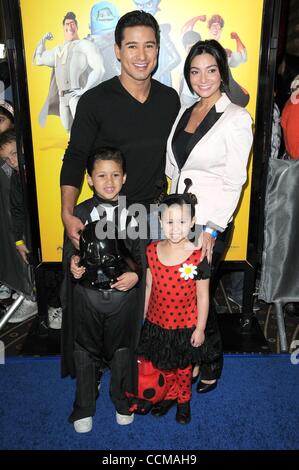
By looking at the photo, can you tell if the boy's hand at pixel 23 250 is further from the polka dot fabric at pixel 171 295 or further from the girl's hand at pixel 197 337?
the girl's hand at pixel 197 337

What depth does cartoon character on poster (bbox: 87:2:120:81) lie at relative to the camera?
7.55ft

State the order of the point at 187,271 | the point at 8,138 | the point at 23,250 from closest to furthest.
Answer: the point at 187,271, the point at 8,138, the point at 23,250

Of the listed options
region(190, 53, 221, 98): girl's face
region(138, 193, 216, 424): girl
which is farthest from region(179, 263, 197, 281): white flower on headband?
region(190, 53, 221, 98): girl's face

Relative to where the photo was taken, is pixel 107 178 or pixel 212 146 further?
pixel 212 146

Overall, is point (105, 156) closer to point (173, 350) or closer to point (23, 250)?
point (173, 350)

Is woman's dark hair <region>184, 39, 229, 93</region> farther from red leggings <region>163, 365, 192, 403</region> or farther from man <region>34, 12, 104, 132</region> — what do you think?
red leggings <region>163, 365, 192, 403</region>

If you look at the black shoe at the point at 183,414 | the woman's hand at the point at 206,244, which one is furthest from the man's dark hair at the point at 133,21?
the black shoe at the point at 183,414

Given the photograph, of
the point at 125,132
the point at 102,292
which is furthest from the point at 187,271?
the point at 125,132

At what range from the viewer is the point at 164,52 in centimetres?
238

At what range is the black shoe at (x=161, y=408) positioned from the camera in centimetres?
214

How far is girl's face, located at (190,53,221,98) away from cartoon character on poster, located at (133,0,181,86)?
496 millimetres

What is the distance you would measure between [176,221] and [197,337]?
1.79 feet

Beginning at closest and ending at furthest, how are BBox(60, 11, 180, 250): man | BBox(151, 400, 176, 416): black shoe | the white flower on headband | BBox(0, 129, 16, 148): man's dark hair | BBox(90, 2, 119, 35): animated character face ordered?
1. the white flower on headband
2. BBox(60, 11, 180, 250): man
3. BBox(151, 400, 176, 416): black shoe
4. BBox(90, 2, 119, 35): animated character face
5. BBox(0, 129, 16, 148): man's dark hair

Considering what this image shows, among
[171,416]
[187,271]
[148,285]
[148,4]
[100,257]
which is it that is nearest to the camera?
[100,257]
